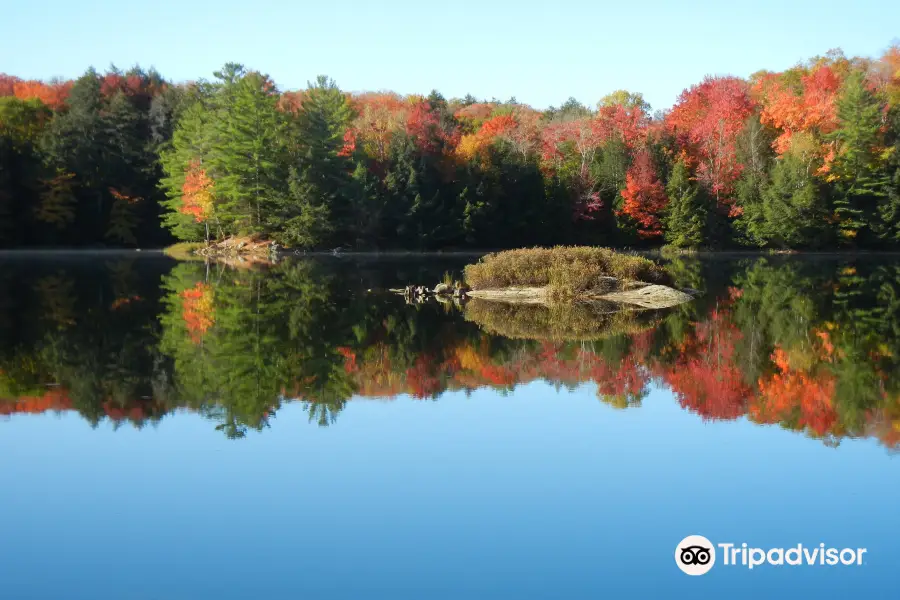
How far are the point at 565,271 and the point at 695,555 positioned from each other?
17.5 m

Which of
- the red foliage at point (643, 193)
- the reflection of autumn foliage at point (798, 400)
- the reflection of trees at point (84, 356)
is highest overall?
the red foliage at point (643, 193)

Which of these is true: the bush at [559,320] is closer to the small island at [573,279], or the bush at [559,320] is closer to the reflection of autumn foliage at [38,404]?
the small island at [573,279]

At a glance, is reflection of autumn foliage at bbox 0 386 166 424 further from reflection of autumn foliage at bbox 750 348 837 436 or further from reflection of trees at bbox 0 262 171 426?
reflection of autumn foliage at bbox 750 348 837 436

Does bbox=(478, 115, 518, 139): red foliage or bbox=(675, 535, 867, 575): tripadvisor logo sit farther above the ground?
bbox=(478, 115, 518, 139): red foliage

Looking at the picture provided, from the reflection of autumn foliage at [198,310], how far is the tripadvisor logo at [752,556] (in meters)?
10.7

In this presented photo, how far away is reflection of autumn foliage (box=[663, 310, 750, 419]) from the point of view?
35.9 feet

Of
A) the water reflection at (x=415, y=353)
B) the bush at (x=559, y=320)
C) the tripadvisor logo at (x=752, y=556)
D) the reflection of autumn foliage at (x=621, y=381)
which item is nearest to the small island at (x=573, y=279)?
the bush at (x=559, y=320)

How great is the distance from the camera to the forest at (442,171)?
5197 centimetres

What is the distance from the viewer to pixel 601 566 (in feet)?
19.6

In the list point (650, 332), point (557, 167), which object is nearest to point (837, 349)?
point (650, 332)

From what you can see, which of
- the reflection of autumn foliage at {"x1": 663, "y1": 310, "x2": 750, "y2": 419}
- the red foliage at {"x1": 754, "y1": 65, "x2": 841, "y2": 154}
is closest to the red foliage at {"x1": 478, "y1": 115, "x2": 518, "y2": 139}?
the red foliage at {"x1": 754, "y1": 65, "x2": 841, "y2": 154}

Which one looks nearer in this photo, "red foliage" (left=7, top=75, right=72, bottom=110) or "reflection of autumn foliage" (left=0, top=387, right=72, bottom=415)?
"reflection of autumn foliage" (left=0, top=387, right=72, bottom=415)

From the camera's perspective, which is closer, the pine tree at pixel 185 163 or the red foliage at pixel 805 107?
the pine tree at pixel 185 163

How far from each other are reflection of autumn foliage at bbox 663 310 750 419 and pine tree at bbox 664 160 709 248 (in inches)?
1509
